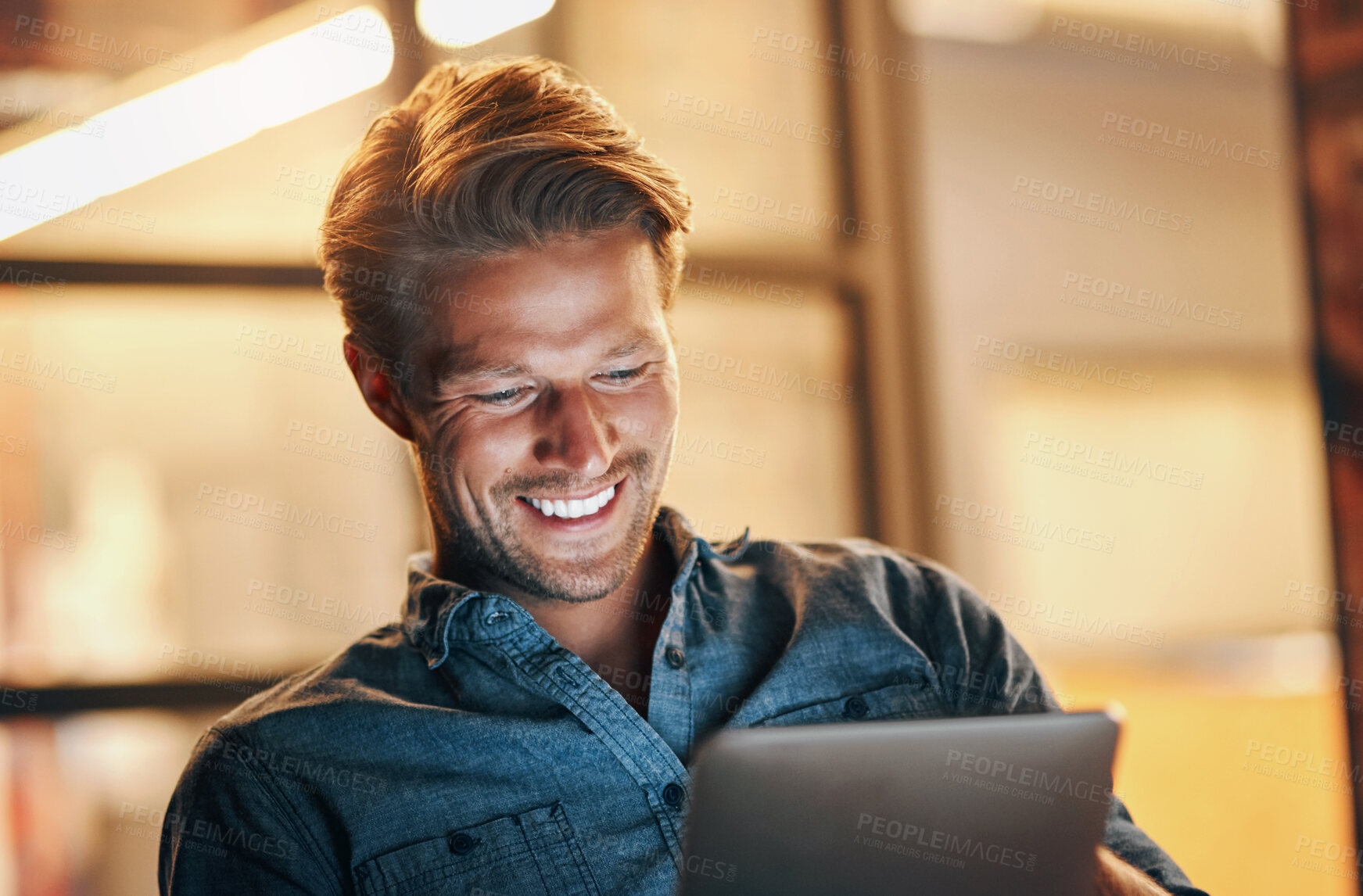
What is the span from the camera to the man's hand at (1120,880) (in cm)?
109

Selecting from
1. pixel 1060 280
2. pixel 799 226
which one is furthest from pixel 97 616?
pixel 1060 280

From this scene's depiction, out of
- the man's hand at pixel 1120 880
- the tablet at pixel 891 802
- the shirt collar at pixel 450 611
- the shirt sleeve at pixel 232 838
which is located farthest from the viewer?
the shirt collar at pixel 450 611

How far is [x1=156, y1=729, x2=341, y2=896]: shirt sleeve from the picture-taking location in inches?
50.1

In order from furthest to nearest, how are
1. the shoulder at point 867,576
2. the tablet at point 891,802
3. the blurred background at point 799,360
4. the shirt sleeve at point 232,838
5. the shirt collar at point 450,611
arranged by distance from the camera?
1. the blurred background at point 799,360
2. the shoulder at point 867,576
3. the shirt collar at point 450,611
4. the shirt sleeve at point 232,838
5. the tablet at point 891,802

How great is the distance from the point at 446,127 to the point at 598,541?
25.3 inches

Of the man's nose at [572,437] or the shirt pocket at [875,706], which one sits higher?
the man's nose at [572,437]

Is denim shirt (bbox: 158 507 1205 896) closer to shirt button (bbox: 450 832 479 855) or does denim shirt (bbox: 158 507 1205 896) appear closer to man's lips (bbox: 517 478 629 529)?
shirt button (bbox: 450 832 479 855)

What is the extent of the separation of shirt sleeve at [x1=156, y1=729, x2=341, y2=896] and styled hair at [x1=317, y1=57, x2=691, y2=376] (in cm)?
62

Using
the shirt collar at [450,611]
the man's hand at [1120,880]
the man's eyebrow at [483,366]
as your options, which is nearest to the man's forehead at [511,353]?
the man's eyebrow at [483,366]

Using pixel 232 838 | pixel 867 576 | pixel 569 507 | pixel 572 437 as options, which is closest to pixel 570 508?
pixel 569 507

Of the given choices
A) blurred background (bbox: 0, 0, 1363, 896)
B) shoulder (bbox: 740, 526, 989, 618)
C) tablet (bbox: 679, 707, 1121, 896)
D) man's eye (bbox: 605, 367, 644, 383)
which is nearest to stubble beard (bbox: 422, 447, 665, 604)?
man's eye (bbox: 605, 367, 644, 383)

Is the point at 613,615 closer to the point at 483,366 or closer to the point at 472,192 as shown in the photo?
the point at 483,366

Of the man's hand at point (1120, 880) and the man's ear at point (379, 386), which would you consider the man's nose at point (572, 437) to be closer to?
the man's ear at point (379, 386)

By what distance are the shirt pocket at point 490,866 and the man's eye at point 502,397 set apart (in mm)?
557
